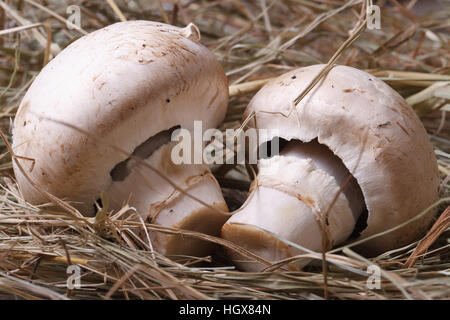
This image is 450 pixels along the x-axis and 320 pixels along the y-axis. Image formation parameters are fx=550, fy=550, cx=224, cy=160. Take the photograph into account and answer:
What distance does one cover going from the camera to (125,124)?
3.25 ft

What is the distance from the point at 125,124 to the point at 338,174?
16.5 inches

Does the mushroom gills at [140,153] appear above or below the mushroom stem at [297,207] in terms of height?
above

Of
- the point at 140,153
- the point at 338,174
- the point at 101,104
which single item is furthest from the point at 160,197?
the point at 338,174

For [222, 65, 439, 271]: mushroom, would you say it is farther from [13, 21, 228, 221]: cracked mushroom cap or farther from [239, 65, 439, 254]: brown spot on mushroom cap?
[13, 21, 228, 221]: cracked mushroom cap

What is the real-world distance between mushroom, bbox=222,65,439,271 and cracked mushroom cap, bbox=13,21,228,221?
205 millimetres

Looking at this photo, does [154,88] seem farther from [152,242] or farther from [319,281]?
[319,281]

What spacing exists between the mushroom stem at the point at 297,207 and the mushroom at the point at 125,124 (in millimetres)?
77

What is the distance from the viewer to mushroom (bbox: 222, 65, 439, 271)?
1022 mm

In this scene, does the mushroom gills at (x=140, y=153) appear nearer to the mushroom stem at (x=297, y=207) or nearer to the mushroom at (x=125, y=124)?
the mushroom at (x=125, y=124)

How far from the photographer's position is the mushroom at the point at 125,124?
3.22 ft

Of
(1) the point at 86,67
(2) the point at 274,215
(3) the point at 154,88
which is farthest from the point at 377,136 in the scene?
(1) the point at 86,67

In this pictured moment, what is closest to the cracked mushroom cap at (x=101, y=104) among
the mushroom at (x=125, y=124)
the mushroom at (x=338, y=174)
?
the mushroom at (x=125, y=124)
